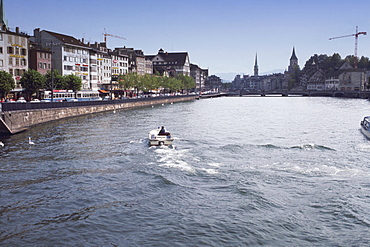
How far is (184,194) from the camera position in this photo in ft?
64.1

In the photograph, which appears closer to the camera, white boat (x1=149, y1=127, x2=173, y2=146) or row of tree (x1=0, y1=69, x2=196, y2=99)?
white boat (x1=149, y1=127, x2=173, y2=146)

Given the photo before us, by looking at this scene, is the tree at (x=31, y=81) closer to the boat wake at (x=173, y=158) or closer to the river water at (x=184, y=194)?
the river water at (x=184, y=194)

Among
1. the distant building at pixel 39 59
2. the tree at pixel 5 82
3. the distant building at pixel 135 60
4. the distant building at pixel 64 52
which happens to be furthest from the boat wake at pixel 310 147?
the distant building at pixel 135 60

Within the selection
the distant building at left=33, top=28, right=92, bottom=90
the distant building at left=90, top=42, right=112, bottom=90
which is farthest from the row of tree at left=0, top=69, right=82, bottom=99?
the distant building at left=90, top=42, right=112, bottom=90

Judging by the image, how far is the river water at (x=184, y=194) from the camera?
15031 mm

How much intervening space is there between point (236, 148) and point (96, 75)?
77.2 m

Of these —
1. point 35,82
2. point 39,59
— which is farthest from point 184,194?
point 39,59

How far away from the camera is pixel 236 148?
32.2 metres

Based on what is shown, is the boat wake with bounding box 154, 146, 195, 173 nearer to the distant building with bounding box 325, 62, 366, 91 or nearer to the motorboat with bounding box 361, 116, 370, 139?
the motorboat with bounding box 361, 116, 370, 139

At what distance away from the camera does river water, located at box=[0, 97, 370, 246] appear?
49.3ft

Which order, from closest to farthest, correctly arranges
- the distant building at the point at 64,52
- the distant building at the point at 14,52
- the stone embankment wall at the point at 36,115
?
the stone embankment wall at the point at 36,115 → the distant building at the point at 14,52 → the distant building at the point at 64,52

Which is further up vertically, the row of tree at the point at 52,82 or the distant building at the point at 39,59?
the distant building at the point at 39,59

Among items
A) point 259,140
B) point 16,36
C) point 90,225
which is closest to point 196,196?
point 90,225

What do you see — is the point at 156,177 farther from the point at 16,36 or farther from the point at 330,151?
the point at 16,36
